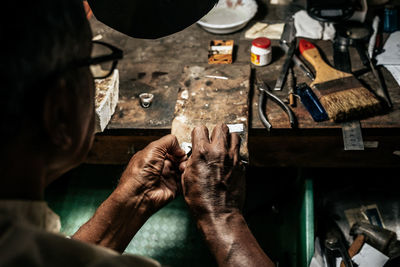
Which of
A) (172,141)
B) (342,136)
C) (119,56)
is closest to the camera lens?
(119,56)

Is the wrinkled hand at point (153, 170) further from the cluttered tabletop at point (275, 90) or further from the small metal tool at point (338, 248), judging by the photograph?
the small metal tool at point (338, 248)

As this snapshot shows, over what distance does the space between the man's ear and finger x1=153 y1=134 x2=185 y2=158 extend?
0.64 meters

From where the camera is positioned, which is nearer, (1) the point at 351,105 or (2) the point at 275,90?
(1) the point at 351,105

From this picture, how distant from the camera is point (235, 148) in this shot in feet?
4.65

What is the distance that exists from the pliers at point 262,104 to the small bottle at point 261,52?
0.14 m

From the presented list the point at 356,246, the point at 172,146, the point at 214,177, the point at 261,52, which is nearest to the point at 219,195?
the point at 214,177

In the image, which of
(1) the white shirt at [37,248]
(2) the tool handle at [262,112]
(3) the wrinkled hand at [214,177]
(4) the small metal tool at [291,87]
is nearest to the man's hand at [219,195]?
(3) the wrinkled hand at [214,177]

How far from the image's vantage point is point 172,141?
4.93ft

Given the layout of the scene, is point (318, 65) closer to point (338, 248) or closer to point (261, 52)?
point (261, 52)

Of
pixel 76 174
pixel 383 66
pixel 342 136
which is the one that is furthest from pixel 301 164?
pixel 76 174

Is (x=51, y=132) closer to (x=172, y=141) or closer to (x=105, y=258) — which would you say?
(x=105, y=258)

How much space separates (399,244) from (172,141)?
1.33 m

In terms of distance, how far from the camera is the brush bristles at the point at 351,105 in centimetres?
158

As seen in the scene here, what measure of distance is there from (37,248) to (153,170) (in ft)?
2.94
